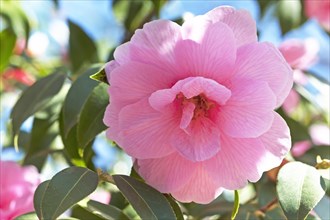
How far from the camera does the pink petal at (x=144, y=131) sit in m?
0.82

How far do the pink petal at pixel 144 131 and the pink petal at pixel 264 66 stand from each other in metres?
0.11

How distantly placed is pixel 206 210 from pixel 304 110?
65 cm

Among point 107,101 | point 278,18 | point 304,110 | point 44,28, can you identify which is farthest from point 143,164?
point 44,28

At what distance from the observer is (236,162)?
2.72ft

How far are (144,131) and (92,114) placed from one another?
178 mm

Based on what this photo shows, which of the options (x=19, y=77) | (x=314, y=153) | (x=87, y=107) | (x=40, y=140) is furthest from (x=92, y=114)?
(x=19, y=77)

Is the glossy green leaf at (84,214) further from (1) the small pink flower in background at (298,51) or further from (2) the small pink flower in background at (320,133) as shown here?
(2) the small pink flower in background at (320,133)

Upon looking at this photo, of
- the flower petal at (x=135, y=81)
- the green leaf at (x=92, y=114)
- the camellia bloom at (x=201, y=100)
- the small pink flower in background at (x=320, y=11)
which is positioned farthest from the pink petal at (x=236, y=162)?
the small pink flower in background at (x=320, y=11)

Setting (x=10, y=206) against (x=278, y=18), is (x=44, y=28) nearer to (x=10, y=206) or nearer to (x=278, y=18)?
(x=278, y=18)

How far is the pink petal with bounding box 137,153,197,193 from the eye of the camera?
2.76 feet

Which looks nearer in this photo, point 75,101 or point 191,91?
point 191,91

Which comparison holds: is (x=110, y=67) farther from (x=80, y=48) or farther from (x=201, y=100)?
(x=80, y=48)

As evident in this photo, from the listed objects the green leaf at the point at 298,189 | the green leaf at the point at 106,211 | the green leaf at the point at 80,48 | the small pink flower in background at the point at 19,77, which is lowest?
the small pink flower in background at the point at 19,77

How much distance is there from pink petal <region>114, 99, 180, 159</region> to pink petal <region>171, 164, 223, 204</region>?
5cm
